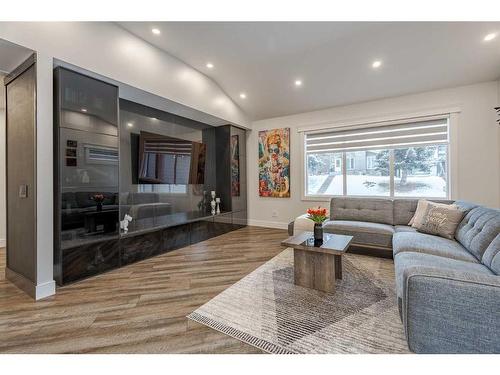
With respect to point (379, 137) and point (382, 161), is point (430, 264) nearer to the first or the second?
point (382, 161)

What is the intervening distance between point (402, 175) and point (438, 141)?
2.53ft

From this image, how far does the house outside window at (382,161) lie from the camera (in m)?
3.90

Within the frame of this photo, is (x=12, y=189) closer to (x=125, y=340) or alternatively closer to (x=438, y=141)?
(x=125, y=340)

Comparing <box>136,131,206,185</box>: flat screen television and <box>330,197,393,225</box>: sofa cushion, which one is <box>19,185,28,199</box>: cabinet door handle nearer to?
<box>136,131,206,185</box>: flat screen television

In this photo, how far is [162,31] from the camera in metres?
2.97

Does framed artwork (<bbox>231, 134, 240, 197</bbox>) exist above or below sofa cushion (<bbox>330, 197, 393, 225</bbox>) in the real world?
above

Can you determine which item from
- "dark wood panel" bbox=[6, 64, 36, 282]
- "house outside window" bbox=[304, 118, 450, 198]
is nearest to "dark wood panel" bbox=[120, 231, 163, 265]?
"dark wood panel" bbox=[6, 64, 36, 282]

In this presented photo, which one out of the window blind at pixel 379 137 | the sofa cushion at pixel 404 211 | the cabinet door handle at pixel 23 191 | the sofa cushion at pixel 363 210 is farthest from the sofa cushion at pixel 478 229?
the cabinet door handle at pixel 23 191

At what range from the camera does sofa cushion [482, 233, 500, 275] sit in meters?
1.52

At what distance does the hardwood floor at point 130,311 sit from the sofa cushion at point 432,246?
1.71 m

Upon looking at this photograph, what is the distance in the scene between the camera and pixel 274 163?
5.27m

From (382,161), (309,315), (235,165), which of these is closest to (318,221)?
(309,315)

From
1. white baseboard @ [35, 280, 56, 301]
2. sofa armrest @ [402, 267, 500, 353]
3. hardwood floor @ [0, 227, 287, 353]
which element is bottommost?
hardwood floor @ [0, 227, 287, 353]

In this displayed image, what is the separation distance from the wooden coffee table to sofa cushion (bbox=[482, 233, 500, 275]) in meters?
0.98
